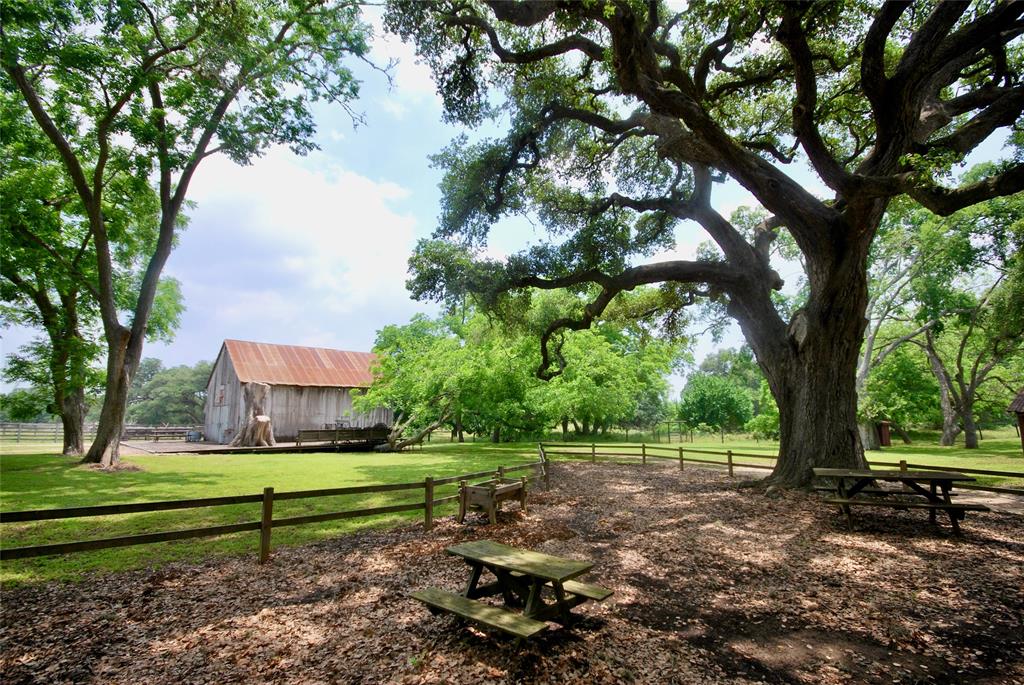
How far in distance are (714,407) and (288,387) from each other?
41099 mm

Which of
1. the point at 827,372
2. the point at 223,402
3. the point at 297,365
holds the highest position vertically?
the point at 297,365

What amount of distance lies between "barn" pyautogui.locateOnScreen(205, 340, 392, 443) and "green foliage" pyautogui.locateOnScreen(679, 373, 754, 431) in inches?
1311

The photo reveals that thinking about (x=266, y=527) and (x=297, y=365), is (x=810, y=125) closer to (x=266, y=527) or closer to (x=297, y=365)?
(x=266, y=527)

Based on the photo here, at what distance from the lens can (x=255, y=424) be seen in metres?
27.1

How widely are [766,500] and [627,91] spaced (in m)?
8.94

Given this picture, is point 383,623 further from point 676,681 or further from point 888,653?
point 888,653

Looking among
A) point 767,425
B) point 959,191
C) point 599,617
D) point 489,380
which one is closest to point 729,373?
point 767,425

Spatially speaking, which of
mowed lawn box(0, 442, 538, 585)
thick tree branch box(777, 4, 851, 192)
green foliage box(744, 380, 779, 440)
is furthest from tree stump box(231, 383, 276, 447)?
green foliage box(744, 380, 779, 440)

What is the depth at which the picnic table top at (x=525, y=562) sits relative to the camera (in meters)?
4.25

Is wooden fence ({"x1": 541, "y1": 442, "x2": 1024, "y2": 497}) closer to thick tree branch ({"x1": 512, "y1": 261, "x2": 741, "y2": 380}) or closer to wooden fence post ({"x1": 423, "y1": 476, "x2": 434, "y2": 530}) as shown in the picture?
thick tree branch ({"x1": 512, "y1": 261, "x2": 741, "y2": 380})

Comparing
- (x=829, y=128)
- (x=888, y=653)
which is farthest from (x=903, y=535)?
(x=829, y=128)

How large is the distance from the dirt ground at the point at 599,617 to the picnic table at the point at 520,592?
0.88 ft

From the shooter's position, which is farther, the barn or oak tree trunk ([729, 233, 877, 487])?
the barn

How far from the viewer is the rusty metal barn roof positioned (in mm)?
29828
